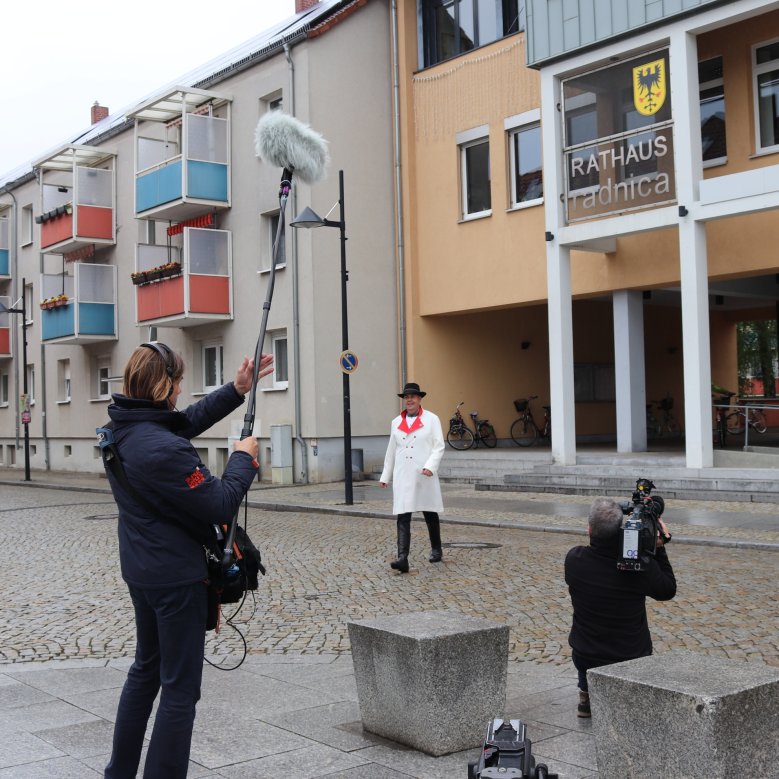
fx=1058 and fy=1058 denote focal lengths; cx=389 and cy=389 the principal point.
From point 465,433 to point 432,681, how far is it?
20.5 m

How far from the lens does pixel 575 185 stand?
19766 millimetres

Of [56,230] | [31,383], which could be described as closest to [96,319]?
[56,230]

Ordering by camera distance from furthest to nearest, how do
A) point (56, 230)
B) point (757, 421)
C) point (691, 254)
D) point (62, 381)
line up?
1. point (62, 381)
2. point (56, 230)
3. point (757, 421)
4. point (691, 254)

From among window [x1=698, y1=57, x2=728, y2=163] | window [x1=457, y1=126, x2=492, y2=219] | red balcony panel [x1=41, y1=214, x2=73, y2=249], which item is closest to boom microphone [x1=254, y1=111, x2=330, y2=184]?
window [x1=698, y1=57, x2=728, y2=163]

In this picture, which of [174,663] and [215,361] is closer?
[174,663]

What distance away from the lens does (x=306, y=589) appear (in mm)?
9727

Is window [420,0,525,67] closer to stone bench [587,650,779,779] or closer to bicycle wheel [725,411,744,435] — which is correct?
bicycle wheel [725,411,744,435]

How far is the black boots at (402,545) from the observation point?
1048 cm

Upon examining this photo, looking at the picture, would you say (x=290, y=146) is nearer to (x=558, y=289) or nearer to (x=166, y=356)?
(x=166, y=356)

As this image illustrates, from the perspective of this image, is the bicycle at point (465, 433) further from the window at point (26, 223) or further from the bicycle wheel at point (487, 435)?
the window at point (26, 223)

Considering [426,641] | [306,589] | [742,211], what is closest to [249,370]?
[426,641]

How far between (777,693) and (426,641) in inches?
60.5

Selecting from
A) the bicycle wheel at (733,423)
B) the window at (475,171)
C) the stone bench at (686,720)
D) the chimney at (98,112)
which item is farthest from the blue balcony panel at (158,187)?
the stone bench at (686,720)

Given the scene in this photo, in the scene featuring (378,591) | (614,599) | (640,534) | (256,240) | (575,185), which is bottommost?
(378,591)
